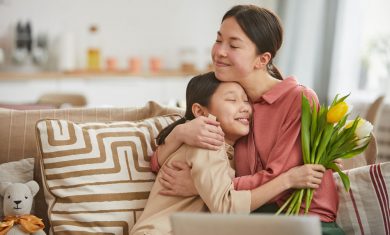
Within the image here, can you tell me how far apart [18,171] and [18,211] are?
198mm

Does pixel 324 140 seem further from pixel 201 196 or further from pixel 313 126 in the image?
Answer: pixel 201 196

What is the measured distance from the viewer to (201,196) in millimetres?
1760

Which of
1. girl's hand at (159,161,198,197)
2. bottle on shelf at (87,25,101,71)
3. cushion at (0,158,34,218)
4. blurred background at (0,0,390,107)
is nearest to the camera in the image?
girl's hand at (159,161,198,197)

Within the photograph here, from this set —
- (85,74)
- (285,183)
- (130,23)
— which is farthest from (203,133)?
(130,23)

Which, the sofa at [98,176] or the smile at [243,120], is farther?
the smile at [243,120]

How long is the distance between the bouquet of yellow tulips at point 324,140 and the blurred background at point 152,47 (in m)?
3.32

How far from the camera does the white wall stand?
5.14 meters

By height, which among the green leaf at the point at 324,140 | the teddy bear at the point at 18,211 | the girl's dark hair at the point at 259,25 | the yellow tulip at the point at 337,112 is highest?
the girl's dark hair at the point at 259,25

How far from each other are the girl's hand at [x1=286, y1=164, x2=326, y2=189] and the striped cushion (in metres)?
0.11

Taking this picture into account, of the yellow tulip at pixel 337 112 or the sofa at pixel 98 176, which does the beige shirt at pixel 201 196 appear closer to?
the sofa at pixel 98 176

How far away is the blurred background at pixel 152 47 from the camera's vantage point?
16.6 ft

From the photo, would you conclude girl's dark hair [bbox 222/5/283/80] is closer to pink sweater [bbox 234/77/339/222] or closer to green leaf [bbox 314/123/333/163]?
pink sweater [bbox 234/77/339/222]

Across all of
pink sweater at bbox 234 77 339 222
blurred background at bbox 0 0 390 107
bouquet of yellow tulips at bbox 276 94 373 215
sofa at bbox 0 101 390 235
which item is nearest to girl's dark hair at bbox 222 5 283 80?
pink sweater at bbox 234 77 339 222

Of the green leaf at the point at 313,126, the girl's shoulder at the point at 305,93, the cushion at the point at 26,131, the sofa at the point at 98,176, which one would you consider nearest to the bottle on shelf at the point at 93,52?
the cushion at the point at 26,131
